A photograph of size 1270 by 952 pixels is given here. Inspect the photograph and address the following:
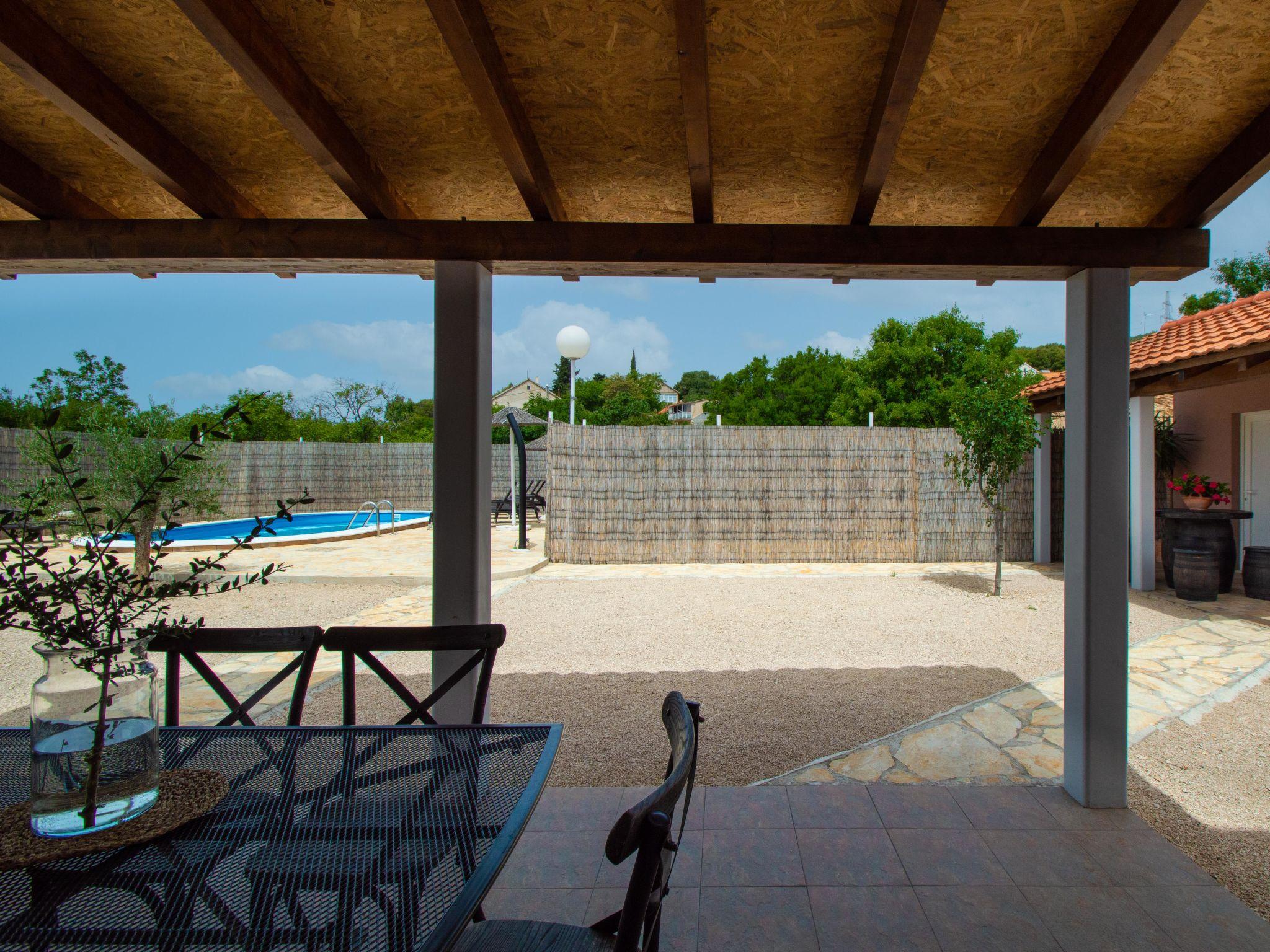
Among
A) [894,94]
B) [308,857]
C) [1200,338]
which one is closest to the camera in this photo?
[308,857]

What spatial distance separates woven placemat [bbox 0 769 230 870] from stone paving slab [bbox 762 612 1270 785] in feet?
6.89

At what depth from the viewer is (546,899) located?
6.61 feet

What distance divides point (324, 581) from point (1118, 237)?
709cm

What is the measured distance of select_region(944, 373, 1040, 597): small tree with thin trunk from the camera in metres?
6.31

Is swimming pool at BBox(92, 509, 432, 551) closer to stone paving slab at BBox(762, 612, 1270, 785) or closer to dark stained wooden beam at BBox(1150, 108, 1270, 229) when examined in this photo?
stone paving slab at BBox(762, 612, 1270, 785)

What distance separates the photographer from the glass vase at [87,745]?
116 centimetres

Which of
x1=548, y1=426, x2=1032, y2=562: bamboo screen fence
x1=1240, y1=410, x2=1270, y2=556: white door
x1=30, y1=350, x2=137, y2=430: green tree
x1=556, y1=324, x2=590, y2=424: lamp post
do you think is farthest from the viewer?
x1=30, y1=350, x2=137, y2=430: green tree

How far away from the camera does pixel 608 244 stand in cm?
244

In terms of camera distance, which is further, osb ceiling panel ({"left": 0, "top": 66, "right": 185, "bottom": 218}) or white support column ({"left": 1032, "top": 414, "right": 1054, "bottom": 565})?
white support column ({"left": 1032, "top": 414, "right": 1054, "bottom": 565})

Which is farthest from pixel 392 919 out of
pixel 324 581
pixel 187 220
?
pixel 324 581

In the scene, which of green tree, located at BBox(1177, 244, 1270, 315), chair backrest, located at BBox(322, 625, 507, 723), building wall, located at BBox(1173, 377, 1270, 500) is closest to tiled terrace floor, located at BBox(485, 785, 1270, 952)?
chair backrest, located at BBox(322, 625, 507, 723)

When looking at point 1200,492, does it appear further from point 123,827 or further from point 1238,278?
point 1238,278

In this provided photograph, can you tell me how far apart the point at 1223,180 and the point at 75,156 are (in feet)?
12.2

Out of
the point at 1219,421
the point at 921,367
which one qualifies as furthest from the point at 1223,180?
the point at 921,367
